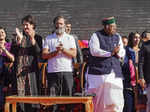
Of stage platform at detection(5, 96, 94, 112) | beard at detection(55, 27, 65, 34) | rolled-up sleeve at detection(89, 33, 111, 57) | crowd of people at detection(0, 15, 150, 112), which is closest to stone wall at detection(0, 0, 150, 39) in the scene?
crowd of people at detection(0, 15, 150, 112)

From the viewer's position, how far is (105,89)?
6.59 metres

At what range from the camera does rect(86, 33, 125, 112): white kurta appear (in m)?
6.56

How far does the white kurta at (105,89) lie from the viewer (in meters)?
6.56

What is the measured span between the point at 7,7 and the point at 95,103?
7.67m

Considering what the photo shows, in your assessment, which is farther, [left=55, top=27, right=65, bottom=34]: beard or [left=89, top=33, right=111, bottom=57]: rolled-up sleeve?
[left=55, top=27, right=65, bottom=34]: beard

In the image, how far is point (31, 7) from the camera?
1353 cm

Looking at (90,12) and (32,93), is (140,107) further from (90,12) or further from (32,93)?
(90,12)

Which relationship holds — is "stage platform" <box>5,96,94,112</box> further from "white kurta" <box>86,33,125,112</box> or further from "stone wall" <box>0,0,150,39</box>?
"stone wall" <box>0,0,150,39</box>

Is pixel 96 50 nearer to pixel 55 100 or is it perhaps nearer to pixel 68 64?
pixel 68 64

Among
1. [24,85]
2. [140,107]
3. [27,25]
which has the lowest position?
[140,107]

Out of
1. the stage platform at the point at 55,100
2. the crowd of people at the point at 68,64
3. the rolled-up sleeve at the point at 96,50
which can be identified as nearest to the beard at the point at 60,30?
the crowd of people at the point at 68,64

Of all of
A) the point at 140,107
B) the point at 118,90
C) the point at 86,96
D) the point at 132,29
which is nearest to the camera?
the point at 86,96

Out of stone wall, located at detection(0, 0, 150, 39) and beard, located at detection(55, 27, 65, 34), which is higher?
stone wall, located at detection(0, 0, 150, 39)

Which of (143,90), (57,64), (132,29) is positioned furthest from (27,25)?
(132,29)
